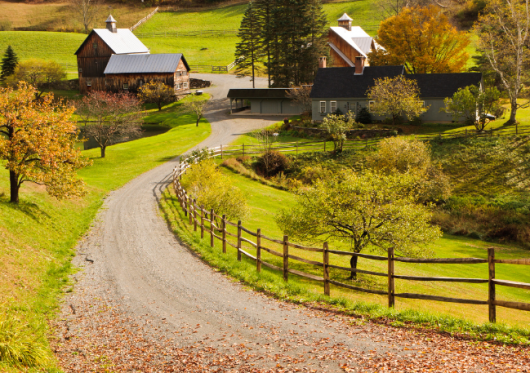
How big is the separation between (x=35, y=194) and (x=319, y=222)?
14.8 metres

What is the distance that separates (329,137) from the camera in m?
50.7

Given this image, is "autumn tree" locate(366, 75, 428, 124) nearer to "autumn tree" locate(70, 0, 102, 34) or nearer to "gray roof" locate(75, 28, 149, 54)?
"gray roof" locate(75, 28, 149, 54)

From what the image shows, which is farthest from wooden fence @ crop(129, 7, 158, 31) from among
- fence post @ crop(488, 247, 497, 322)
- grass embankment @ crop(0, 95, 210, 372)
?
fence post @ crop(488, 247, 497, 322)

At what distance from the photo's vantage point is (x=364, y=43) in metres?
77.2

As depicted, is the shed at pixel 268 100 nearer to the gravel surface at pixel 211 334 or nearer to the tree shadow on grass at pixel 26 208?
the tree shadow on grass at pixel 26 208

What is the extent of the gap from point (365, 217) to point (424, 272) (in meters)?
7.07

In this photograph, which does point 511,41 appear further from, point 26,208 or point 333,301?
point 26,208

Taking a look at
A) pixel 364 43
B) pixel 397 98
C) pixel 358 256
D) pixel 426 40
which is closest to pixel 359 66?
pixel 397 98

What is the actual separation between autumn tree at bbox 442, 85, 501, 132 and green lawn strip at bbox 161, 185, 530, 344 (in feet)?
127

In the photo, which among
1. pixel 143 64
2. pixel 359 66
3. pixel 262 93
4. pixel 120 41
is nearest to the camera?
pixel 359 66

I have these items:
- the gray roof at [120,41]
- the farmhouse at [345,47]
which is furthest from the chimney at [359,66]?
the gray roof at [120,41]

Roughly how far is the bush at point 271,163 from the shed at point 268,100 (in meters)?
22.3

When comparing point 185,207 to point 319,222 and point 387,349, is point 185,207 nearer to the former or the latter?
point 319,222

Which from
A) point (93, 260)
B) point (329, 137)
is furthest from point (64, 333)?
point (329, 137)
